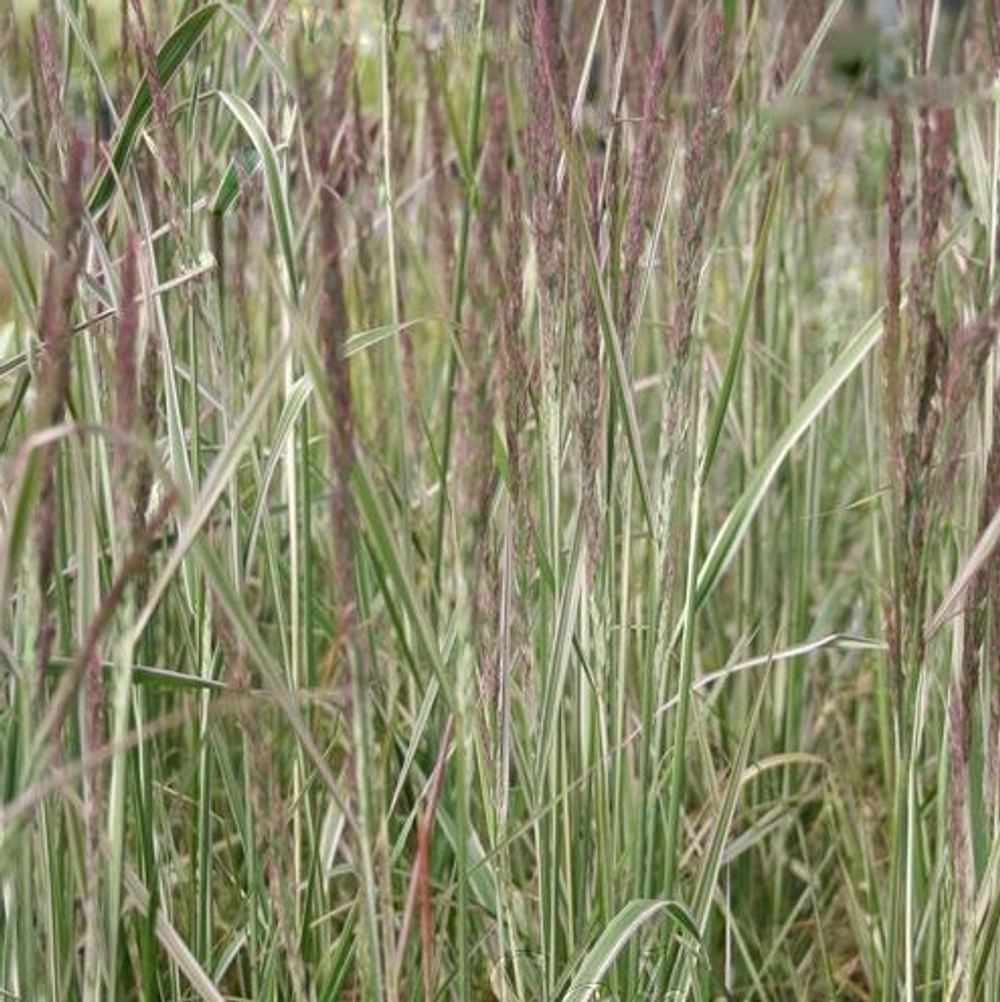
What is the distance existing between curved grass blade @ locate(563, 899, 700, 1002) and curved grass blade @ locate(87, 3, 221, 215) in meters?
0.47

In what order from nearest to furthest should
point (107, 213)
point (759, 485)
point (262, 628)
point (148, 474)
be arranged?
point (148, 474), point (759, 485), point (107, 213), point (262, 628)

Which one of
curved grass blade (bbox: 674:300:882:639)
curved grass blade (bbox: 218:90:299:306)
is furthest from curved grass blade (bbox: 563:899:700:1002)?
curved grass blade (bbox: 218:90:299:306)

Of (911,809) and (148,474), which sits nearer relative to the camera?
(148,474)

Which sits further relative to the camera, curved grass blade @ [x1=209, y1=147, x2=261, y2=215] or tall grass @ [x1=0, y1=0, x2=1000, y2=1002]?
curved grass blade @ [x1=209, y1=147, x2=261, y2=215]

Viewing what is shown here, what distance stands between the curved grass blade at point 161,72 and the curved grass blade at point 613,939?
1.56ft

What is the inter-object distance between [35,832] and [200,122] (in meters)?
0.71

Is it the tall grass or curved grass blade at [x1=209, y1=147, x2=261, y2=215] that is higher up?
curved grass blade at [x1=209, y1=147, x2=261, y2=215]

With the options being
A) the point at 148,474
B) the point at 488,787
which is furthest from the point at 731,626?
the point at 148,474

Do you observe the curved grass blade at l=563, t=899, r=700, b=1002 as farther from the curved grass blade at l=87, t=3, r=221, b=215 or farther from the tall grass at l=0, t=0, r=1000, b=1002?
the curved grass blade at l=87, t=3, r=221, b=215

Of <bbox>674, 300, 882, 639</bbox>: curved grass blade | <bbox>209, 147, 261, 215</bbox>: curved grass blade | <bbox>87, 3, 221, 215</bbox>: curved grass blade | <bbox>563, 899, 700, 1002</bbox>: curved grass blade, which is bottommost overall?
<bbox>563, 899, 700, 1002</bbox>: curved grass blade

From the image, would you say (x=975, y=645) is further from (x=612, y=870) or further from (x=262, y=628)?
(x=262, y=628)

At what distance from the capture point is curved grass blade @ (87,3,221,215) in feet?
3.38

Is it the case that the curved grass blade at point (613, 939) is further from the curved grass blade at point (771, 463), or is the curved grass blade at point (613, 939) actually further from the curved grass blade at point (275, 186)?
the curved grass blade at point (275, 186)

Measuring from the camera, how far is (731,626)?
6.42ft
